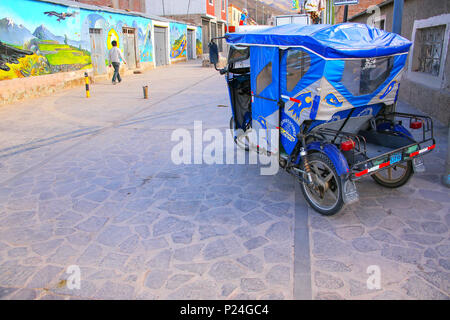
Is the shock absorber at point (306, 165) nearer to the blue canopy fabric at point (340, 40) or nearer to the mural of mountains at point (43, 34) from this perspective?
the blue canopy fabric at point (340, 40)

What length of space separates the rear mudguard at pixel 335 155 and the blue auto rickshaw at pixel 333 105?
11mm

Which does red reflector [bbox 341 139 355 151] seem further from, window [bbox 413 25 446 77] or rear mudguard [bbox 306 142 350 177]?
window [bbox 413 25 446 77]

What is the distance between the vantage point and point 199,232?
412 cm

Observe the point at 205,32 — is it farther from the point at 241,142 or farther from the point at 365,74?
the point at 365,74

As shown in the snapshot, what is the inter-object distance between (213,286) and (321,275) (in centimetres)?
99

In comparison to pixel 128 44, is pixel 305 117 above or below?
below

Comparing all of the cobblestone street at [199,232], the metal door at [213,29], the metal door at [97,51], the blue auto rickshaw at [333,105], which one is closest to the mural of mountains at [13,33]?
the metal door at [97,51]

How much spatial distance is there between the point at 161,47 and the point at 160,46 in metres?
0.21

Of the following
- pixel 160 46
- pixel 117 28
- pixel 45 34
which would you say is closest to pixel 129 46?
pixel 117 28

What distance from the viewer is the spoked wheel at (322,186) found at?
4172 millimetres

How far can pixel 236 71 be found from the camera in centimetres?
637
